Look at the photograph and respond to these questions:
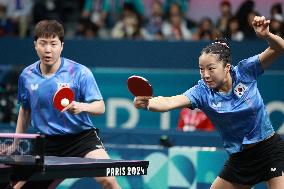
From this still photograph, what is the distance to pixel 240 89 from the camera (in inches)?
269

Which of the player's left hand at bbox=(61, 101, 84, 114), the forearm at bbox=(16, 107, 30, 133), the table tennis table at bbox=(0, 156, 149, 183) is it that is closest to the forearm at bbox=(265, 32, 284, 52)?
the table tennis table at bbox=(0, 156, 149, 183)

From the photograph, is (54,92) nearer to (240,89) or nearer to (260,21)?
(240,89)

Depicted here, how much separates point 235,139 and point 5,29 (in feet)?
29.4

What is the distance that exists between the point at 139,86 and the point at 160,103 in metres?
0.46

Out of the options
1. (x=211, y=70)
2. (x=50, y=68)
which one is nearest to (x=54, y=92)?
(x=50, y=68)

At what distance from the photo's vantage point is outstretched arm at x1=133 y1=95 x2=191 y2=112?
6.19 meters

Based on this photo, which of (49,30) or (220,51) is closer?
(220,51)

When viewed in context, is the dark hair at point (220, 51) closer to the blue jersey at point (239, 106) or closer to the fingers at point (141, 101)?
the blue jersey at point (239, 106)

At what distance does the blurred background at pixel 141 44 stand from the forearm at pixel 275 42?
16.1ft

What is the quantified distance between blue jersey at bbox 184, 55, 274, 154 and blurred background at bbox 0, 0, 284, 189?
465cm

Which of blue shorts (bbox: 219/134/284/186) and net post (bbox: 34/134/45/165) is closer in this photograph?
net post (bbox: 34/134/45/165)

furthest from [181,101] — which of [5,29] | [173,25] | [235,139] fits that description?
[5,29]

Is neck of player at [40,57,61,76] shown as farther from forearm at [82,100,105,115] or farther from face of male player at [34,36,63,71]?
forearm at [82,100,105,115]

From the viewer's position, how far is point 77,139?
766 centimetres
